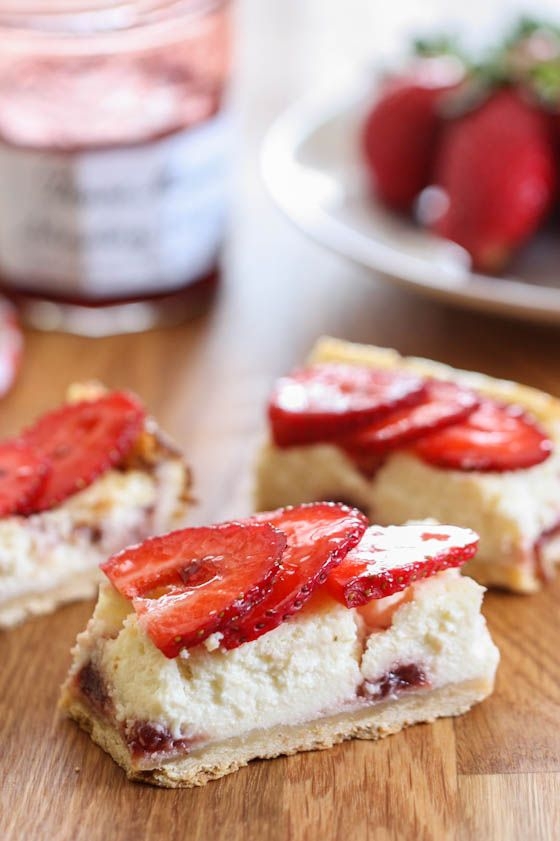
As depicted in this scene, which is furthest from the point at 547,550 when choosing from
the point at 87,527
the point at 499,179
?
the point at 499,179

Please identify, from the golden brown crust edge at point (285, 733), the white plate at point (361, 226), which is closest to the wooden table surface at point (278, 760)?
the golden brown crust edge at point (285, 733)

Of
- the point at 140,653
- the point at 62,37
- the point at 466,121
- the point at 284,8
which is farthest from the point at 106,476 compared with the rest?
the point at 284,8

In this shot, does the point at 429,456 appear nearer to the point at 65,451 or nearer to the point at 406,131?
the point at 65,451

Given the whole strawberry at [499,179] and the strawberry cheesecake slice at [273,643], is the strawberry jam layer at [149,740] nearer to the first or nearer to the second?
the strawberry cheesecake slice at [273,643]

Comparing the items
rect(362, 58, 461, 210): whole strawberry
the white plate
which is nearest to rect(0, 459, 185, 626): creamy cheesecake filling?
the white plate

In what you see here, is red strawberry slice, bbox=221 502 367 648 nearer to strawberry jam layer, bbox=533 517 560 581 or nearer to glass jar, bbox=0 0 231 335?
strawberry jam layer, bbox=533 517 560 581

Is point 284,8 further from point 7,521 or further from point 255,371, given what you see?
point 7,521
